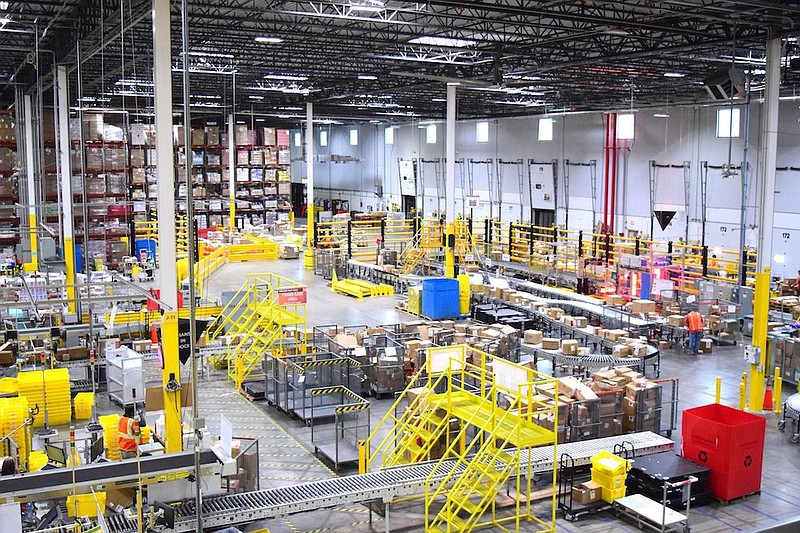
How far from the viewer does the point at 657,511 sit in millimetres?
10812

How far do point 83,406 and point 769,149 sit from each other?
14.9 meters

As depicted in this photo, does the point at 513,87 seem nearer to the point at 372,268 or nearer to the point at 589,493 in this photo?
the point at 372,268

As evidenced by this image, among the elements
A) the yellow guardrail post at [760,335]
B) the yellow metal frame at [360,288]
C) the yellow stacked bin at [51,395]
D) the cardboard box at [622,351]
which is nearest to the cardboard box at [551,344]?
the cardboard box at [622,351]

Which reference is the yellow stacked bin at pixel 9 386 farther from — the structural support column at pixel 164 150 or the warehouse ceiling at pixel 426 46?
the warehouse ceiling at pixel 426 46

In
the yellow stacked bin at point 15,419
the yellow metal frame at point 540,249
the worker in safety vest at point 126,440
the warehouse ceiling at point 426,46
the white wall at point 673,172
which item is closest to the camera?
the worker in safety vest at point 126,440

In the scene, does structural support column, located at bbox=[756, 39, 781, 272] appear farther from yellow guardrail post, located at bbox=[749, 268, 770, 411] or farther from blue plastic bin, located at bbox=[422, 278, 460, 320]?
blue plastic bin, located at bbox=[422, 278, 460, 320]

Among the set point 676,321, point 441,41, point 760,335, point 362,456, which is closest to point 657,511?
point 362,456

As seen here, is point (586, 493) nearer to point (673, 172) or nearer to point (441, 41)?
point (441, 41)

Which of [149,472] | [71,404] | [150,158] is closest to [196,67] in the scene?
[150,158]

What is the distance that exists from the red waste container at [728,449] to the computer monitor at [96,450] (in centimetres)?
876

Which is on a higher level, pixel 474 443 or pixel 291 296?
pixel 291 296

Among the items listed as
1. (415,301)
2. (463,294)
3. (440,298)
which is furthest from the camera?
(415,301)

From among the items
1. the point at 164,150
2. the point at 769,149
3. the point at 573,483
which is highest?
the point at 769,149

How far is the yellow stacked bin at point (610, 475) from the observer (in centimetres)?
1154
